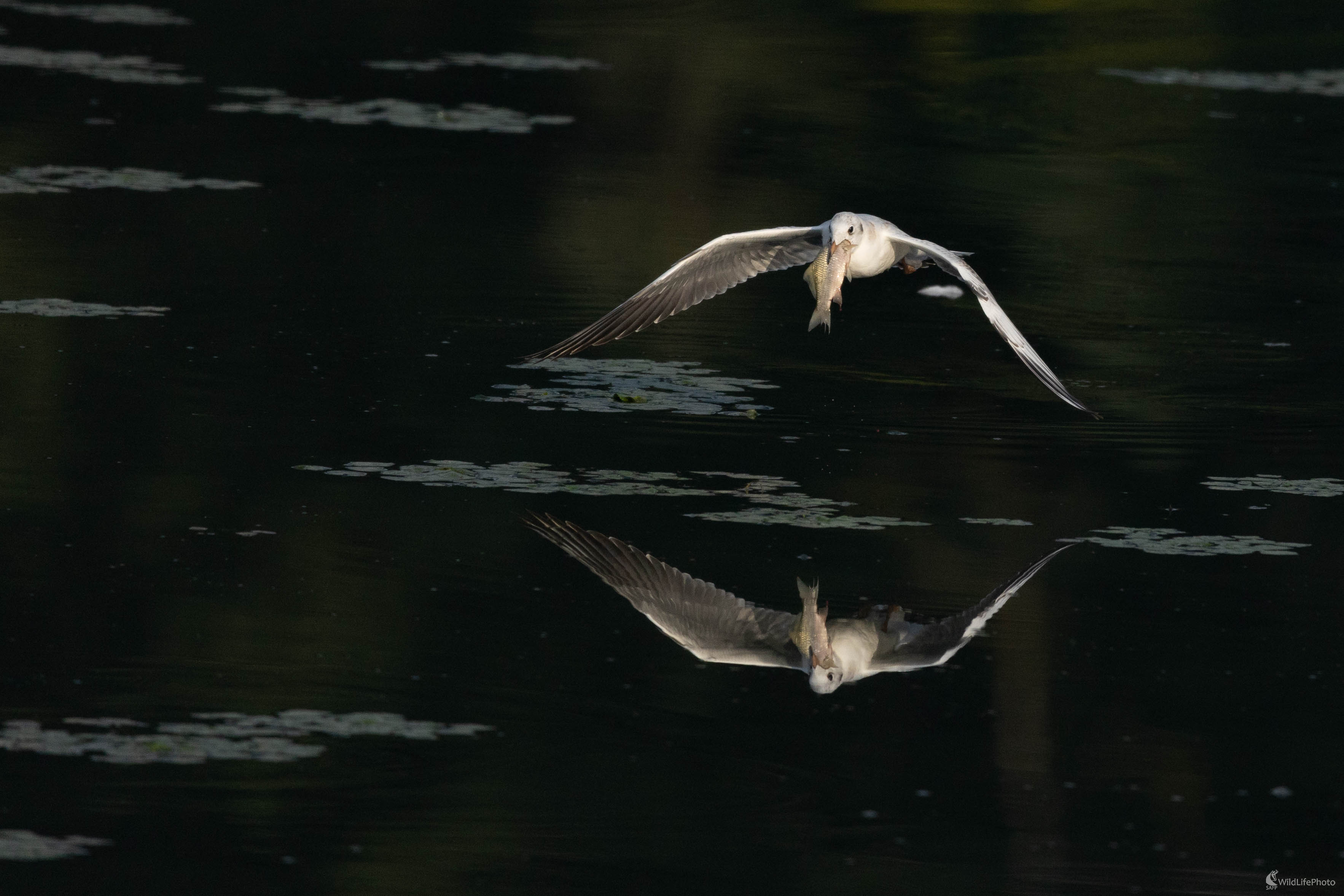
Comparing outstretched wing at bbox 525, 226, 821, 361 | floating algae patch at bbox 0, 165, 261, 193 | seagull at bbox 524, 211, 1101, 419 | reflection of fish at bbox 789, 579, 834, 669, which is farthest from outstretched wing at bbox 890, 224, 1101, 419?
floating algae patch at bbox 0, 165, 261, 193

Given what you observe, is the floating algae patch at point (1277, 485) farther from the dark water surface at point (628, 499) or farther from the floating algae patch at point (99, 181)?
the floating algae patch at point (99, 181)

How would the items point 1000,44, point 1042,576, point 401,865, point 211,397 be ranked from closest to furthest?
point 401,865 < point 1042,576 < point 211,397 < point 1000,44

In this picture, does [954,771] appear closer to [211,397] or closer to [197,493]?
[197,493]

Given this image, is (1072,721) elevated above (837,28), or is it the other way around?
(837,28)

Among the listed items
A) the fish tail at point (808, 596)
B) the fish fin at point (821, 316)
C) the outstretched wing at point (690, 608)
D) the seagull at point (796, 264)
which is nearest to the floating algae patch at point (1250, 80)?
the seagull at point (796, 264)

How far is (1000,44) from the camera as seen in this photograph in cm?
2211

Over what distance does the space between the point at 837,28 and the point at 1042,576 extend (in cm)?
1572

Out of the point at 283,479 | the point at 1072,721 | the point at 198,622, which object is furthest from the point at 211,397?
the point at 1072,721

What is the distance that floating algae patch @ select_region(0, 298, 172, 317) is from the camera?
1077 centimetres

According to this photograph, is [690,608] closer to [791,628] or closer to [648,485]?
[791,628]

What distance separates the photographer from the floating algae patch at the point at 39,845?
16.8 ft

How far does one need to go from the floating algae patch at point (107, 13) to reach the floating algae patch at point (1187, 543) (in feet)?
49.1

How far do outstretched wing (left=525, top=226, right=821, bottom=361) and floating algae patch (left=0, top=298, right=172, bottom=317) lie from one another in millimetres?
2173

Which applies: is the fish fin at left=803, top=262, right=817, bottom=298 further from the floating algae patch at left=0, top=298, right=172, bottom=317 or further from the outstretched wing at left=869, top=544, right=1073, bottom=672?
the floating algae patch at left=0, top=298, right=172, bottom=317
